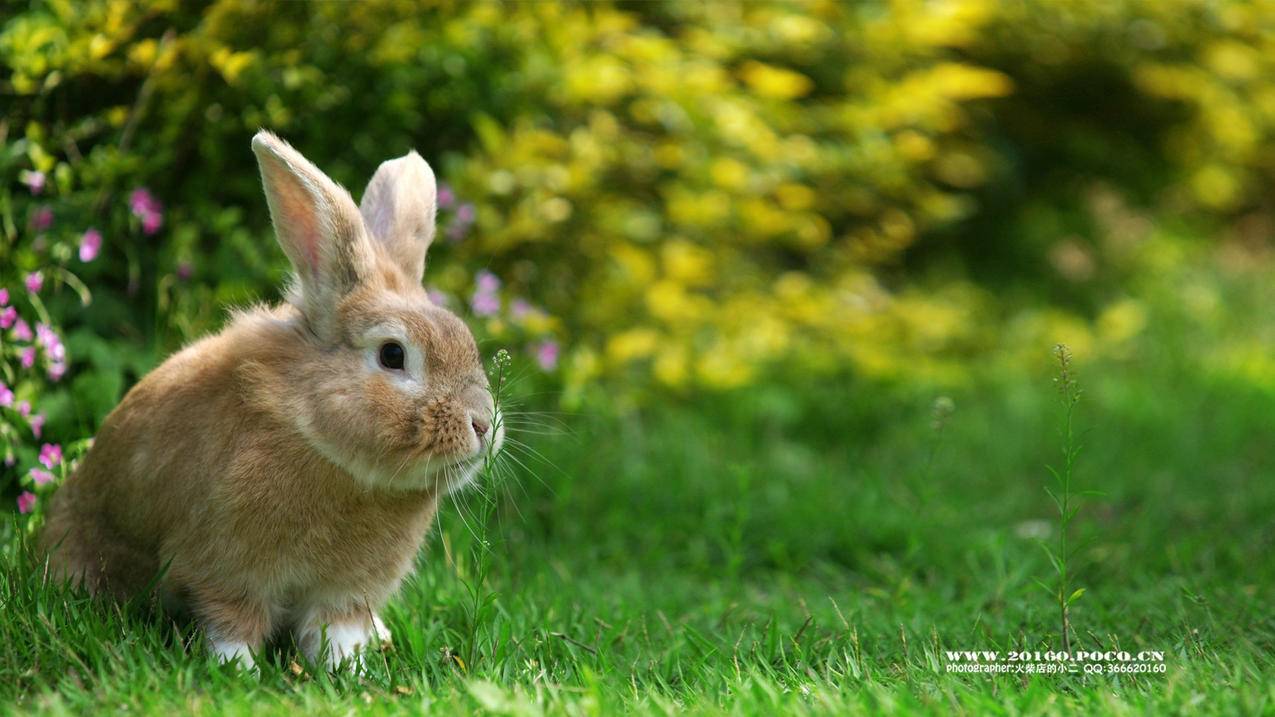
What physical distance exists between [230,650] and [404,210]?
1170mm

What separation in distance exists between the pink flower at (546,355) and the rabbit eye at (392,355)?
5.85 ft

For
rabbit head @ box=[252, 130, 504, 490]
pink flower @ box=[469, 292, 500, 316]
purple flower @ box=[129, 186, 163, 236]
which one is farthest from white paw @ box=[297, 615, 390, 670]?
purple flower @ box=[129, 186, 163, 236]

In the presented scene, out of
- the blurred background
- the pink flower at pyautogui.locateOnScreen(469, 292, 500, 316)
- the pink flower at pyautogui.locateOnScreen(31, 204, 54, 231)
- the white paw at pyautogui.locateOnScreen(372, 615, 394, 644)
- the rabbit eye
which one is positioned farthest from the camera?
the pink flower at pyautogui.locateOnScreen(469, 292, 500, 316)

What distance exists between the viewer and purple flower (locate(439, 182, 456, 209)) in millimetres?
4609

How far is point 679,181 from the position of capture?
5523 millimetres

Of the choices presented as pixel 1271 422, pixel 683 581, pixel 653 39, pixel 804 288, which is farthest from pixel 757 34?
pixel 1271 422

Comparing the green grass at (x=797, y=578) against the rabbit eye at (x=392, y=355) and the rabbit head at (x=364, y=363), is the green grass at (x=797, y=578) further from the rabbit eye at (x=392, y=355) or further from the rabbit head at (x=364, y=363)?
the rabbit eye at (x=392, y=355)

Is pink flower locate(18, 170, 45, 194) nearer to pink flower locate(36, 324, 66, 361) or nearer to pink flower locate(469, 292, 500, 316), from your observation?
pink flower locate(36, 324, 66, 361)

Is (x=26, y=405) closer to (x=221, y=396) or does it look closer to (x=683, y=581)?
(x=221, y=396)

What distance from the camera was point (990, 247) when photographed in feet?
27.1

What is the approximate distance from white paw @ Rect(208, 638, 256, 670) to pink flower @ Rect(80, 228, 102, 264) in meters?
1.47

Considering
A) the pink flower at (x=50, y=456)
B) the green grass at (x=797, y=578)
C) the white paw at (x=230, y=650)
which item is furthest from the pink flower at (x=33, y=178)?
the white paw at (x=230, y=650)

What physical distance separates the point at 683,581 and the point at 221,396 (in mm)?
1672

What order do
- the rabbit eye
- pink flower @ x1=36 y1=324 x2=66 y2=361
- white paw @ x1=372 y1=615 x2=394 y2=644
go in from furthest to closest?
pink flower @ x1=36 y1=324 x2=66 y2=361 → white paw @ x1=372 y1=615 x2=394 y2=644 → the rabbit eye
